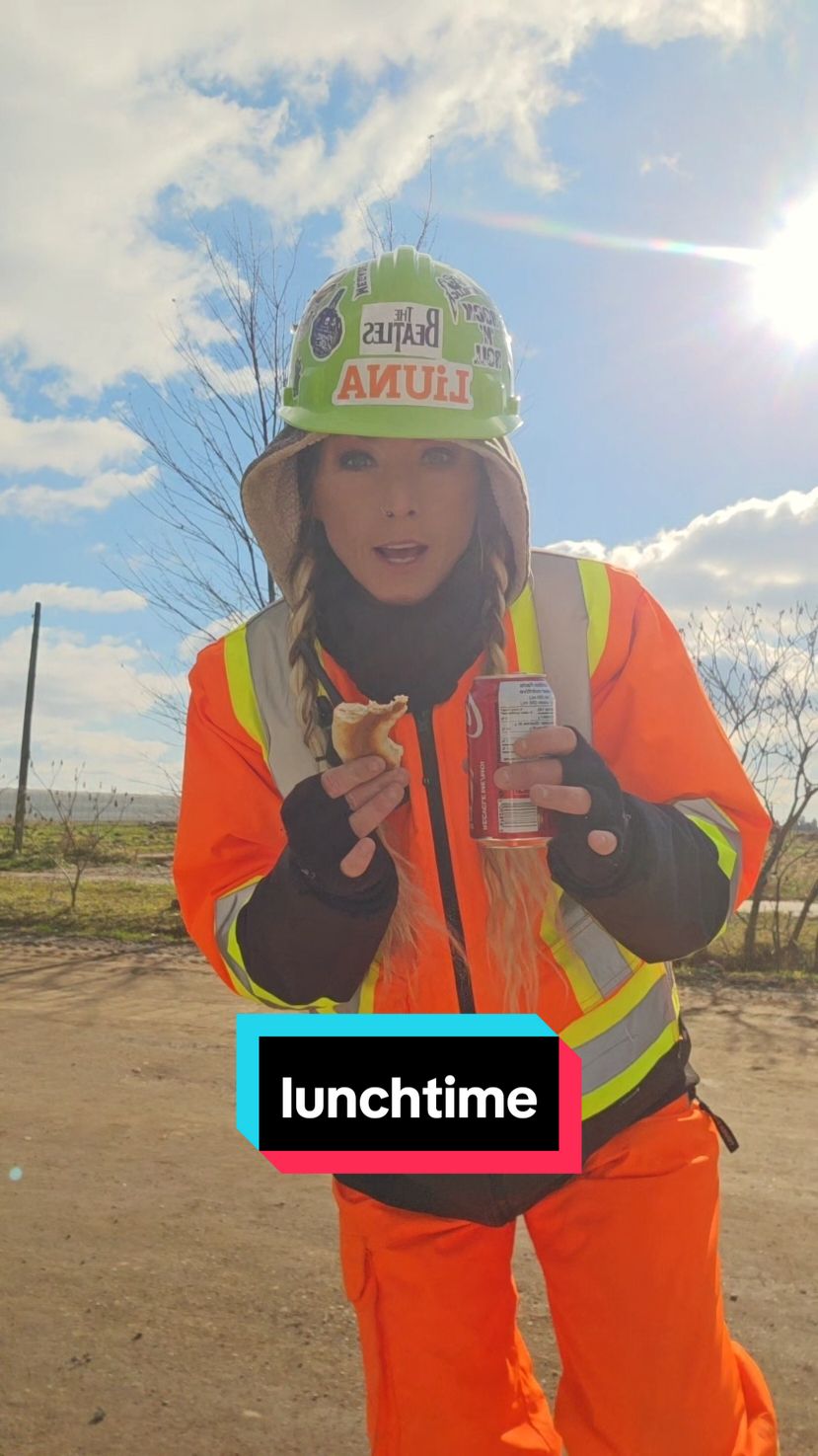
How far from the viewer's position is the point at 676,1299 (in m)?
1.88

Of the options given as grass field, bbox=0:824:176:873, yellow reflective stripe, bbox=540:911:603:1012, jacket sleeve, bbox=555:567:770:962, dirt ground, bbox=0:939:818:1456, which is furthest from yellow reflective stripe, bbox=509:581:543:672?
grass field, bbox=0:824:176:873

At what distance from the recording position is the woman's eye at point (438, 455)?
2.17 metres

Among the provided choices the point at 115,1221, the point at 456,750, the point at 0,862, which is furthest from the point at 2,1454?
the point at 0,862

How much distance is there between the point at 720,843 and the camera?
6.31 ft

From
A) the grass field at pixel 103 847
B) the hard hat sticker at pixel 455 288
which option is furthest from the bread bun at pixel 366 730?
the grass field at pixel 103 847

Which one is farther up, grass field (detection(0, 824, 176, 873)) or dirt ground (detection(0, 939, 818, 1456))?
grass field (detection(0, 824, 176, 873))

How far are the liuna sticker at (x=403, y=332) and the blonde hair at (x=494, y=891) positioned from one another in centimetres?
41

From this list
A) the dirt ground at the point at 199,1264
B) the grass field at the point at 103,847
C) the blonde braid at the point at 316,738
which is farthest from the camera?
the grass field at the point at 103,847

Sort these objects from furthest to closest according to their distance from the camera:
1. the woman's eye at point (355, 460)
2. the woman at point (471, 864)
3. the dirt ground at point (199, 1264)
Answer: the dirt ground at point (199, 1264) < the woman's eye at point (355, 460) < the woman at point (471, 864)

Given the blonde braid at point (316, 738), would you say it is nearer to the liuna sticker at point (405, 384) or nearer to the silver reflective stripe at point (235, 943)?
the silver reflective stripe at point (235, 943)

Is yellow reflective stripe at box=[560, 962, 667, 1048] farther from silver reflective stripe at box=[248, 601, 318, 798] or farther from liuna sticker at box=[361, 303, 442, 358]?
liuna sticker at box=[361, 303, 442, 358]

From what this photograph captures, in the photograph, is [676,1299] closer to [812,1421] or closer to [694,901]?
[694,901]

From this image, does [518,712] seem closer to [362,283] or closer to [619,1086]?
[619,1086]

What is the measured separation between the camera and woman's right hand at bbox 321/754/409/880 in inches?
73.2
